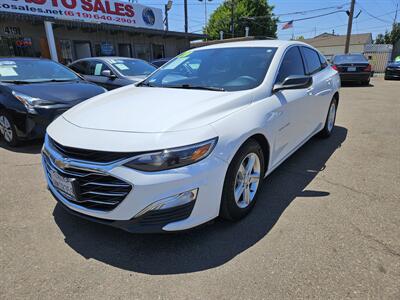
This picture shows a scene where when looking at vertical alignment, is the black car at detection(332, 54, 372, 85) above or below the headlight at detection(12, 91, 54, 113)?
below

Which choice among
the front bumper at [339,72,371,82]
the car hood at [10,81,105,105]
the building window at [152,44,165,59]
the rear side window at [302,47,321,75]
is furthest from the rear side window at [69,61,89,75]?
the building window at [152,44,165,59]

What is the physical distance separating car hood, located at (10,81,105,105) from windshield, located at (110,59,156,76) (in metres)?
2.05

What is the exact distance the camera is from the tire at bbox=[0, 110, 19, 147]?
4.73 metres

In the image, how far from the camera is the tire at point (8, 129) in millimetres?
4734

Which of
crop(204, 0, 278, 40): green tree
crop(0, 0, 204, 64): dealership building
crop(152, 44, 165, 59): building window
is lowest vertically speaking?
crop(152, 44, 165, 59): building window

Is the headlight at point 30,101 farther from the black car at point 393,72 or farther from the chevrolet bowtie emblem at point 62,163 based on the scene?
the black car at point 393,72

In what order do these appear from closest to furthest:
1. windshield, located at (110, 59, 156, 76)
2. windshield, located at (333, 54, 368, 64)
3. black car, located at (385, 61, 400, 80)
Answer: windshield, located at (110, 59, 156, 76) → windshield, located at (333, 54, 368, 64) → black car, located at (385, 61, 400, 80)

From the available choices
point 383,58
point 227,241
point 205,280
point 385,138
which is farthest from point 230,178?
point 383,58

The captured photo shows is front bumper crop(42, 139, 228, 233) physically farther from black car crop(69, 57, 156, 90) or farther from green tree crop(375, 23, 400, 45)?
green tree crop(375, 23, 400, 45)

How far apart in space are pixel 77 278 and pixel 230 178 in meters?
1.33

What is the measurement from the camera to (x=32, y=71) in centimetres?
552

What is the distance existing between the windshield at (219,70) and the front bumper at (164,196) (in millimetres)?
1130

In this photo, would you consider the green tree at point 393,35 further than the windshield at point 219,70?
Yes

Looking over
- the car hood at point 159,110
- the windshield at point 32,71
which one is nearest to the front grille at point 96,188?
the car hood at point 159,110
